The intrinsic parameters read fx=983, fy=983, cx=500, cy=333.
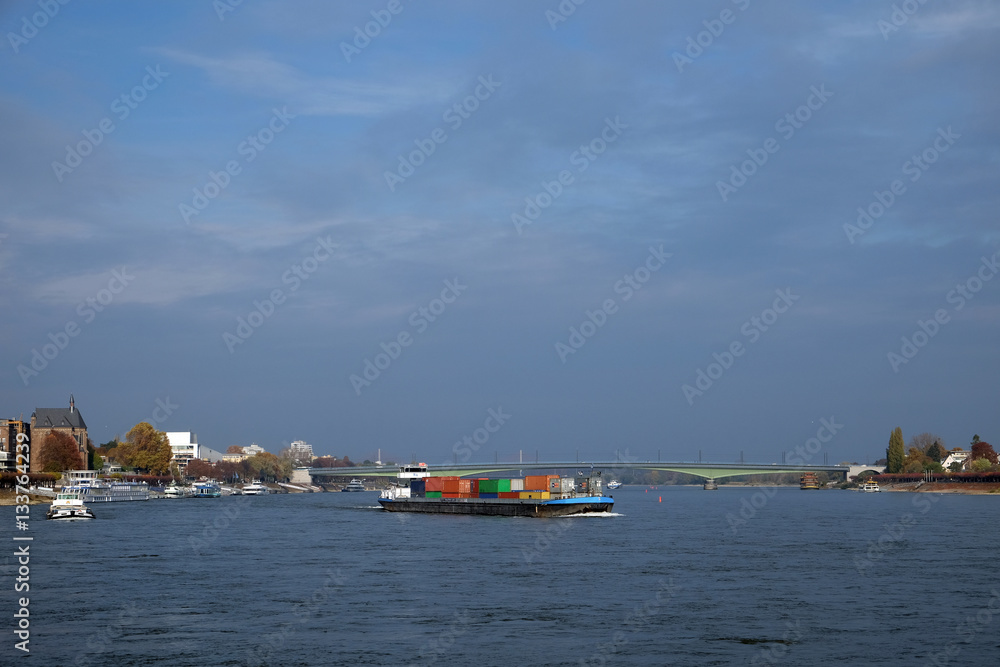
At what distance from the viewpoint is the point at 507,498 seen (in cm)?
11412

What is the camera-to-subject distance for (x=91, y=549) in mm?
63812

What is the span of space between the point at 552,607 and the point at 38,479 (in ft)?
453

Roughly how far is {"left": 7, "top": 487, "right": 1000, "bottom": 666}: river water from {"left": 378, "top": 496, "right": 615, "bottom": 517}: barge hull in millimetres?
29165

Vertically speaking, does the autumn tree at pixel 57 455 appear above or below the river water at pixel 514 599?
above

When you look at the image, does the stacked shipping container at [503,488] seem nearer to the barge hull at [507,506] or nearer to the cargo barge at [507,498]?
the cargo barge at [507,498]

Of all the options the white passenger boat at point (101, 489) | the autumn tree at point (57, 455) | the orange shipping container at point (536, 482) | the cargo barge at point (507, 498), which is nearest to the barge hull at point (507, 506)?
the cargo barge at point (507, 498)

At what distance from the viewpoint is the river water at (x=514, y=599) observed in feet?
104

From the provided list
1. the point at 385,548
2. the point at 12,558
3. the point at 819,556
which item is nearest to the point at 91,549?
the point at 12,558

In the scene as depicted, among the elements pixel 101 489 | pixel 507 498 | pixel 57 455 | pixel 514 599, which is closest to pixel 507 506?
pixel 507 498

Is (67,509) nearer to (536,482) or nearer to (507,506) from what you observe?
(507,506)

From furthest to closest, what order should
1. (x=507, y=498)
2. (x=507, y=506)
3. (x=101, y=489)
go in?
(x=101, y=489) < (x=507, y=498) < (x=507, y=506)

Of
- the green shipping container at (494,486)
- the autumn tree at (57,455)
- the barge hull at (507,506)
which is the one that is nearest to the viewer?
the barge hull at (507,506)

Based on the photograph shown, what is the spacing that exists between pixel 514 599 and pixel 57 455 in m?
148

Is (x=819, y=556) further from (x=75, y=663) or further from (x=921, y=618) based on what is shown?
(x=75, y=663)
